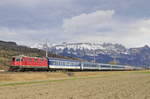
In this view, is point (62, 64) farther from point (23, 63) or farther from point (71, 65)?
point (23, 63)

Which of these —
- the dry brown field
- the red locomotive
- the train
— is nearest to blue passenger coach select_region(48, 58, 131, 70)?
the train

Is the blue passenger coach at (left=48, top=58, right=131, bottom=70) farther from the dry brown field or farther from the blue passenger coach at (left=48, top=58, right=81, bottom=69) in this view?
the dry brown field

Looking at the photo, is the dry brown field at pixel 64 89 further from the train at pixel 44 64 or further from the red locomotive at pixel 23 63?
the train at pixel 44 64

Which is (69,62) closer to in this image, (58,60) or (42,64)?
(58,60)

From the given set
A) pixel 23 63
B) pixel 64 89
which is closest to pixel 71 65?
pixel 23 63

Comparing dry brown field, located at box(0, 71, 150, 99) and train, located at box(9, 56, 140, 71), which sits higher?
train, located at box(9, 56, 140, 71)

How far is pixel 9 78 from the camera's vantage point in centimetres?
4272

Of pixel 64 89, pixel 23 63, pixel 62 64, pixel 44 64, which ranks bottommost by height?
pixel 64 89

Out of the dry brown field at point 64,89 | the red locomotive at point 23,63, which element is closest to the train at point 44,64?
the red locomotive at point 23,63

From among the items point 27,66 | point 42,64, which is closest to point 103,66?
point 42,64

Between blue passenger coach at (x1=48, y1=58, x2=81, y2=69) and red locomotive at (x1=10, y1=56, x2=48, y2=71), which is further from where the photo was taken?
blue passenger coach at (x1=48, y1=58, x2=81, y2=69)

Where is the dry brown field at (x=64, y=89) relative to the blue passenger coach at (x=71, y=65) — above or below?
below

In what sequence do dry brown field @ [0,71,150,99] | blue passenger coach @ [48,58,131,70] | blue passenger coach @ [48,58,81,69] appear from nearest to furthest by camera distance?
1. dry brown field @ [0,71,150,99]
2. blue passenger coach @ [48,58,81,69]
3. blue passenger coach @ [48,58,131,70]

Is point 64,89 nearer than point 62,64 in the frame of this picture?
Yes
